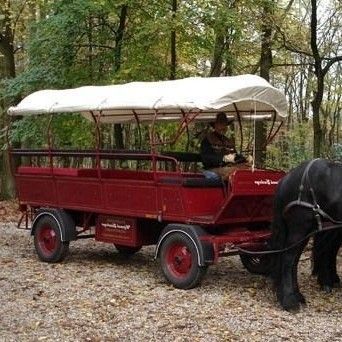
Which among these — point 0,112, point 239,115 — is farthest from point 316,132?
point 0,112

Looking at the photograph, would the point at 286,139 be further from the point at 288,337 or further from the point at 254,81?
the point at 288,337

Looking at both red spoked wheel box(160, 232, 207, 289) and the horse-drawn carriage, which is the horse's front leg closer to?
the horse-drawn carriage

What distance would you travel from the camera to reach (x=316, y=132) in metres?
13.0

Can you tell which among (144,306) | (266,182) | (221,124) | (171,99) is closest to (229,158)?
(221,124)

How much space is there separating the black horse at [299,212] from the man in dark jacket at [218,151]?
126 cm

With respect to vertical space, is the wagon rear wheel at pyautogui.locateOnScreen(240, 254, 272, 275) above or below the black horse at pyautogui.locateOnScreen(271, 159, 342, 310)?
below

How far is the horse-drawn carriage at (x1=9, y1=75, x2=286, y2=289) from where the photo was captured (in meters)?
8.23

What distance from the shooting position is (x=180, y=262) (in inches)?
333

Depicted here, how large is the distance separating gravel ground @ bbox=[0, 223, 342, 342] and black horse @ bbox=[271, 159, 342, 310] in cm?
33

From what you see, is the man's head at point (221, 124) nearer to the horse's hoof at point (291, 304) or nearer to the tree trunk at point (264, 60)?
the horse's hoof at point (291, 304)

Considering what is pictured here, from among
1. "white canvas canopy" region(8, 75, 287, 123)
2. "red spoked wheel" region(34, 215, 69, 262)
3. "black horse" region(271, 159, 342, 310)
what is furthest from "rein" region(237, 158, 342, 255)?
"red spoked wheel" region(34, 215, 69, 262)

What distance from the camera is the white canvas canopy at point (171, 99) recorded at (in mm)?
8156

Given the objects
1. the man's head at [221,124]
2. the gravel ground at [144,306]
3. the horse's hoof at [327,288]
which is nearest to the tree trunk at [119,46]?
the gravel ground at [144,306]

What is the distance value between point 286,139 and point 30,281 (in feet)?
63.5
